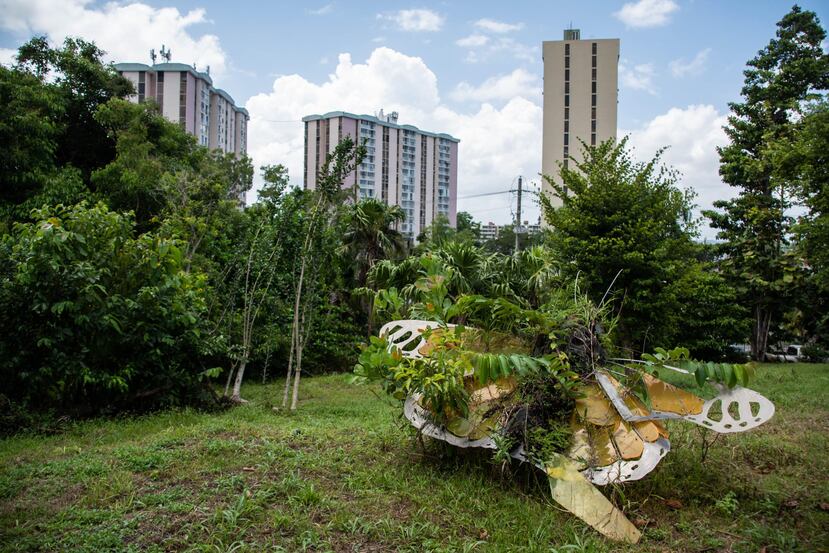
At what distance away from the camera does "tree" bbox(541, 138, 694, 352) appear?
33.8ft

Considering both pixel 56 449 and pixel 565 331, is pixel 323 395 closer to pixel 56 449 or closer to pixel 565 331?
pixel 56 449

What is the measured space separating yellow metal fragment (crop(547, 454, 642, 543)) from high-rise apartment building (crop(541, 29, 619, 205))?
3874 cm

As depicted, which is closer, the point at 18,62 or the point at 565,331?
the point at 565,331

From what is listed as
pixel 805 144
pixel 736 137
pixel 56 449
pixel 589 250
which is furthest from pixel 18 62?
pixel 736 137

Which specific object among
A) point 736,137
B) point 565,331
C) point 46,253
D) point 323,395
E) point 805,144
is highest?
point 736,137

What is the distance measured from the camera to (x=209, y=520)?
3100 millimetres

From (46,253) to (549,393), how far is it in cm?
532

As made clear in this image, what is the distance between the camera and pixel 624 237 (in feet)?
33.6

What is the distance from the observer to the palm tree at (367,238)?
13453mm

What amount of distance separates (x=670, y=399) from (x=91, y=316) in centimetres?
579

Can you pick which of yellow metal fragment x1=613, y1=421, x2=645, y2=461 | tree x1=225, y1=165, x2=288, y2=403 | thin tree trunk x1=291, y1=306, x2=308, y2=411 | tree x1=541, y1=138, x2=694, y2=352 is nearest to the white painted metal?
yellow metal fragment x1=613, y1=421, x2=645, y2=461

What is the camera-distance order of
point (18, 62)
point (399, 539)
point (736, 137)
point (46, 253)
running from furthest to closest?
point (736, 137) < point (18, 62) < point (46, 253) < point (399, 539)

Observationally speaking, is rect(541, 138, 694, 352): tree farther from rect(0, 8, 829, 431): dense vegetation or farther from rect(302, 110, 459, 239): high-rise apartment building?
rect(302, 110, 459, 239): high-rise apartment building

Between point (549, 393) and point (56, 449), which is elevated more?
point (549, 393)
